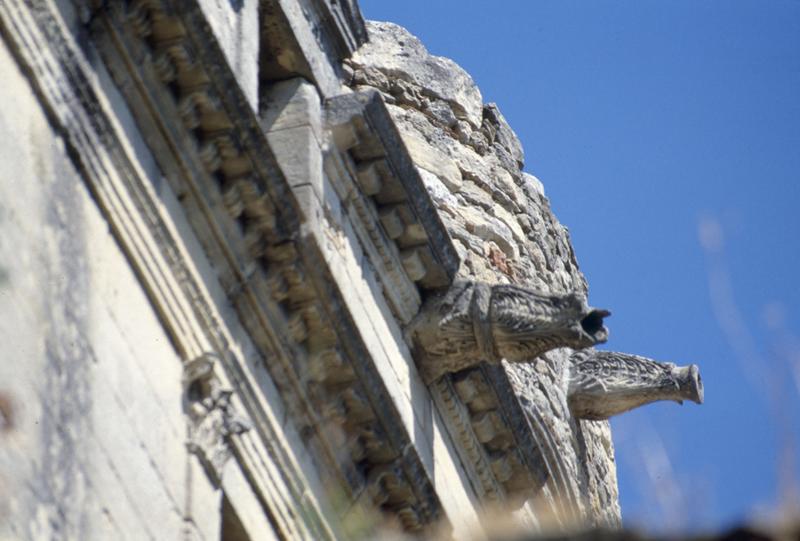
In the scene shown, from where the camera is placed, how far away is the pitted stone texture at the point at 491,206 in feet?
39.5

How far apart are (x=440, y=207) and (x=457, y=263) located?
1914 millimetres

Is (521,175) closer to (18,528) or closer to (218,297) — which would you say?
Result: (218,297)

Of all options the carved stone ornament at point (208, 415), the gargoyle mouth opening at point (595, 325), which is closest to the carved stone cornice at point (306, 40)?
the gargoyle mouth opening at point (595, 325)

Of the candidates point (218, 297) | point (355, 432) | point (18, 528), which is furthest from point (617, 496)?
point (18, 528)

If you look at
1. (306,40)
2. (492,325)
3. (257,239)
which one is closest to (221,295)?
(257,239)

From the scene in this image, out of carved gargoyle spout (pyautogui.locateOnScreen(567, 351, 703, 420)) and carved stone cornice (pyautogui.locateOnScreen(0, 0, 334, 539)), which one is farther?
carved gargoyle spout (pyautogui.locateOnScreen(567, 351, 703, 420))

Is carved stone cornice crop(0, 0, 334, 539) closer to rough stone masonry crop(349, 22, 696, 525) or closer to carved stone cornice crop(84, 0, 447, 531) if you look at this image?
carved stone cornice crop(84, 0, 447, 531)

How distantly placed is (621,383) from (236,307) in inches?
202

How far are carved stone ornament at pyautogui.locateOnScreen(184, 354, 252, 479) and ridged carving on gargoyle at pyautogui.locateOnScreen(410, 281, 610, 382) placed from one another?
2534mm

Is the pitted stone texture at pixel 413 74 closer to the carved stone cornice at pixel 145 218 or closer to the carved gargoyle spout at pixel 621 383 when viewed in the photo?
the carved gargoyle spout at pixel 621 383

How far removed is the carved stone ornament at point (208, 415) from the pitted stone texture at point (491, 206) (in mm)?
4385

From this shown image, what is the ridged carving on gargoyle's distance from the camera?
384 inches

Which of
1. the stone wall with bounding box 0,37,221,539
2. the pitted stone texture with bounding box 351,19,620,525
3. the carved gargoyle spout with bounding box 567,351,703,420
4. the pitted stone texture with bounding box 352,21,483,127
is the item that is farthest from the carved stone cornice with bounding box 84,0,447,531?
the pitted stone texture with bounding box 352,21,483,127

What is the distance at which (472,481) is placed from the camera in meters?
10.4
